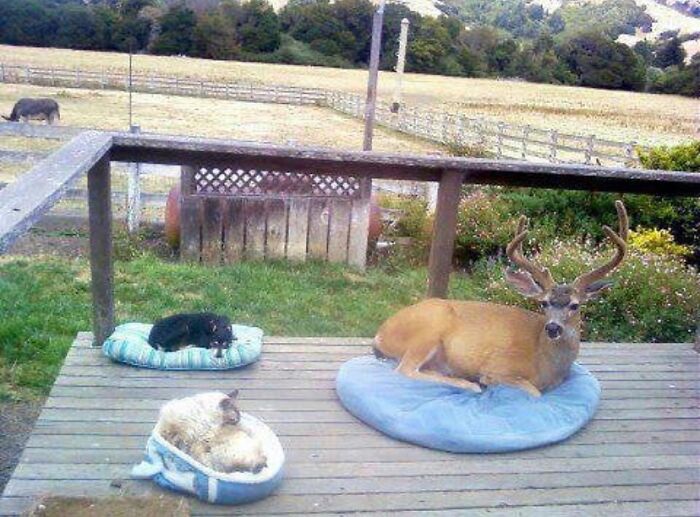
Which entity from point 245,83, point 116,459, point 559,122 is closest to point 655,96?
point 559,122

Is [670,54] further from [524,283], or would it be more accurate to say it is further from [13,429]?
[13,429]

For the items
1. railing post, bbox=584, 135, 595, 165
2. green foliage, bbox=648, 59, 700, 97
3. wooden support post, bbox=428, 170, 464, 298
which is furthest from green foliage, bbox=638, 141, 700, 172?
A: green foliage, bbox=648, 59, 700, 97

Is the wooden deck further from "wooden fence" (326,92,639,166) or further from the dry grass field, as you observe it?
the dry grass field

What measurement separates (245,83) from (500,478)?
3769 cm

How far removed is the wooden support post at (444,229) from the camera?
421 cm

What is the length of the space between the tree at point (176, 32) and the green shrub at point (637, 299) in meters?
36.2

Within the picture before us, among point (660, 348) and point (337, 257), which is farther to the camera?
point (337, 257)

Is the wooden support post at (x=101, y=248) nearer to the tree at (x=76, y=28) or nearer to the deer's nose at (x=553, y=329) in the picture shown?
the deer's nose at (x=553, y=329)

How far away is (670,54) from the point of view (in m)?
34.1

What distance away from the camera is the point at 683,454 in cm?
338

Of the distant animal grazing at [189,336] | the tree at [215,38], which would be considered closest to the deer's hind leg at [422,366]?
the distant animal grazing at [189,336]

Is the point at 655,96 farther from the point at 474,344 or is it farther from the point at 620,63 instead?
the point at 474,344

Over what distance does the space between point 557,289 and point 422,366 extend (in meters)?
0.71

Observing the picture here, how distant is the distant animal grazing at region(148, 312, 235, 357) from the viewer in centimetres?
391
